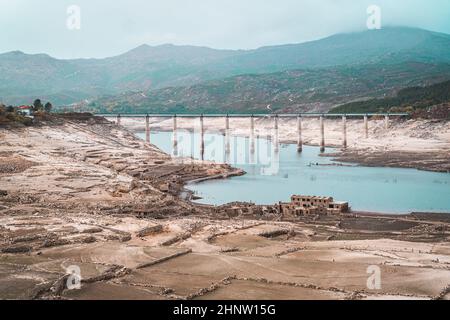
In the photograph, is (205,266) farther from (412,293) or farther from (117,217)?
(117,217)

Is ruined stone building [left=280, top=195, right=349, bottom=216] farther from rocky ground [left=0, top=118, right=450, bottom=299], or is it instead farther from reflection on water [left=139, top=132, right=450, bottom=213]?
reflection on water [left=139, top=132, right=450, bottom=213]

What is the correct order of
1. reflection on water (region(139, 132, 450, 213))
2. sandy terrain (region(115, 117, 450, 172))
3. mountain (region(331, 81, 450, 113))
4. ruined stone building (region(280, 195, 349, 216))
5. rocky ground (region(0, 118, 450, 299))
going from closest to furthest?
rocky ground (region(0, 118, 450, 299)) → ruined stone building (region(280, 195, 349, 216)) → reflection on water (region(139, 132, 450, 213)) → sandy terrain (region(115, 117, 450, 172)) → mountain (region(331, 81, 450, 113))

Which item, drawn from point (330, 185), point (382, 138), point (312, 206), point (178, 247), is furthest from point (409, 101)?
point (178, 247)

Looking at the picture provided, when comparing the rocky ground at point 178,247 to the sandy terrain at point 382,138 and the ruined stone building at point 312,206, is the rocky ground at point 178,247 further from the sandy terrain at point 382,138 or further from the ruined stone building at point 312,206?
the sandy terrain at point 382,138

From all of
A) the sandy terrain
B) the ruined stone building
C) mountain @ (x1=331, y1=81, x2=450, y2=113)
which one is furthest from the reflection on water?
mountain @ (x1=331, y1=81, x2=450, y2=113)

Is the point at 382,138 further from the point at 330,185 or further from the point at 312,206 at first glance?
the point at 312,206

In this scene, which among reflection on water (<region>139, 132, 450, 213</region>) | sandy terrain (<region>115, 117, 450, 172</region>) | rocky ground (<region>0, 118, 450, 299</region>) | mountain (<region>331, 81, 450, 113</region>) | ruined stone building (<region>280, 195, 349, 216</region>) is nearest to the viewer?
rocky ground (<region>0, 118, 450, 299</region>)
